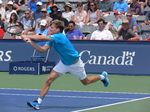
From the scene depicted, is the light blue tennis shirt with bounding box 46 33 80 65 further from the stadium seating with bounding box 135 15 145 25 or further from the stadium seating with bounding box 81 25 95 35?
the stadium seating with bounding box 135 15 145 25

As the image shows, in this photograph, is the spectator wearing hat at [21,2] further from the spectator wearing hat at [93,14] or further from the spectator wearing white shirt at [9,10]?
the spectator wearing hat at [93,14]

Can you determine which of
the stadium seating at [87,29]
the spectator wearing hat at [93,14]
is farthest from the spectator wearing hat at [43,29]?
the spectator wearing hat at [93,14]

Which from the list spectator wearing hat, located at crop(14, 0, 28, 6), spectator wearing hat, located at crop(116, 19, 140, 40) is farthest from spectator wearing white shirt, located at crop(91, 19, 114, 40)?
spectator wearing hat, located at crop(14, 0, 28, 6)

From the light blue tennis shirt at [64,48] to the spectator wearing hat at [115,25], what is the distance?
7.12 meters

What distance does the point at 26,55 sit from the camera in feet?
52.8

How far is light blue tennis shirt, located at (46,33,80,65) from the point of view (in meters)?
9.04

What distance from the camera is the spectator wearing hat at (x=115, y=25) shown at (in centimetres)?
1641

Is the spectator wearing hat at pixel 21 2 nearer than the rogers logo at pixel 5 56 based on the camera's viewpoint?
No

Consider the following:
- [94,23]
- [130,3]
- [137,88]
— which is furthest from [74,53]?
[130,3]

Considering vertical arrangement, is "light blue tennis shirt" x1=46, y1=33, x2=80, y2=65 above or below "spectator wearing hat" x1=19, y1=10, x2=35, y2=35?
above

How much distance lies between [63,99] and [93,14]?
7869mm

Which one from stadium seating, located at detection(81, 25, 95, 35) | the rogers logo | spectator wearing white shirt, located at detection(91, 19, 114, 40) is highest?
spectator wearing white shirt, located at detection(91, 19, 114, 40)

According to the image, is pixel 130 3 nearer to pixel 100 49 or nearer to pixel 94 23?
pixel 94 23

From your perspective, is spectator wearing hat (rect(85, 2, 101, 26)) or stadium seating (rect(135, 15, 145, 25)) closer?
spectator wearing hat (rect(85, 2, 101, 26))
